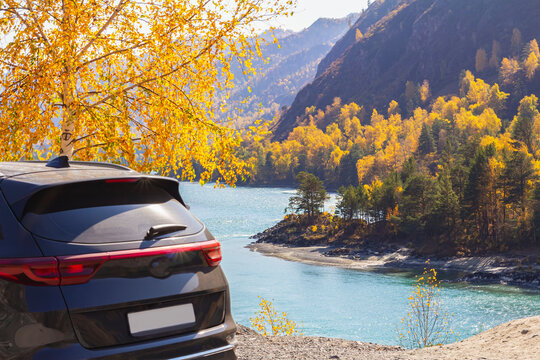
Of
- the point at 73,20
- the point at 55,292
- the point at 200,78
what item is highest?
the point at 73,20

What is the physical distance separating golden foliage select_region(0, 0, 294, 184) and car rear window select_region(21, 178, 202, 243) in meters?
5.40

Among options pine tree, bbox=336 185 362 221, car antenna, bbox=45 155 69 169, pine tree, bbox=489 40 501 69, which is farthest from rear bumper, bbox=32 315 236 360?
pine tree, bbox=489 40 501 69

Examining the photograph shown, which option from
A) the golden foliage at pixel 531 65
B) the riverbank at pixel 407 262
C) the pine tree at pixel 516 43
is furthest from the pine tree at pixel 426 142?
the pine tree at pixel 516 43

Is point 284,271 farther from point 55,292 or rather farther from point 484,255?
point 55,292

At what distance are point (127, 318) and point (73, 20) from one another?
6935mm

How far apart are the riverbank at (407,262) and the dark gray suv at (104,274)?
4942cm

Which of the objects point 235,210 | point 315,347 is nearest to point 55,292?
point 315,347

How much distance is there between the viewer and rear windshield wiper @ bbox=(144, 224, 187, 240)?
3.35 m

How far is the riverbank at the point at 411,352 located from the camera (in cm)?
717

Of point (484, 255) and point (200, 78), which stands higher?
point (200, 78)

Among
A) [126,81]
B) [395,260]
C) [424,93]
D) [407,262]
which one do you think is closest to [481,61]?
[424,93]

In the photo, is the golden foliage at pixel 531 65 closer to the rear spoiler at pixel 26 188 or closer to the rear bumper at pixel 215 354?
the rear bumper at pixel 215 354

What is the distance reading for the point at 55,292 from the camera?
298 cm

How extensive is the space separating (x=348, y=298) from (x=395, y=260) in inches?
738
